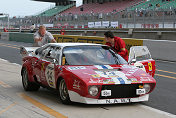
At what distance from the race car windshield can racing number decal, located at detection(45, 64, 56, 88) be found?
1.27 ft

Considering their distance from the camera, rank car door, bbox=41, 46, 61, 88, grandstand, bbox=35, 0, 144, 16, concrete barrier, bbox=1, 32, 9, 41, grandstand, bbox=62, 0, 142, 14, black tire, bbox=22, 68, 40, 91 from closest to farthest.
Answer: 1. car door, bbox=41, 46, 61, 88
2. black tire, bbox=22, 68, 40, 91
3. concrete barrier, bbox=1, 32, 9, 41
4. grandstand, bbox=35, 0, 144, 16
5. grandstand, bbox=62, 0, 142, 14

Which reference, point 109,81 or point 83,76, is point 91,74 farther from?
point 109,81

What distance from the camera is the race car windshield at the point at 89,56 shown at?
7.99 m

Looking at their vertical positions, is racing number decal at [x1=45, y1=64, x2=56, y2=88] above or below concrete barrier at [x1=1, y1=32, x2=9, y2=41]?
above

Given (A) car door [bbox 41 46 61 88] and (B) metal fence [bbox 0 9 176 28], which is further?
(B) metal fence [bbox 0 9 176 28]

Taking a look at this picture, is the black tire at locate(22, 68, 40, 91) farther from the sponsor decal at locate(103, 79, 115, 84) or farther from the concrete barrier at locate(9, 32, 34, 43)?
the concrete barrier at locate(9, 32, 34, 43)

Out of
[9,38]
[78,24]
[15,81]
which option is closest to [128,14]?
[78,24]

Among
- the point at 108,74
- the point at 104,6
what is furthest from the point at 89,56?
the point at 104,6

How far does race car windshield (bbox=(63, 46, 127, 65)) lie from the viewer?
7988mm

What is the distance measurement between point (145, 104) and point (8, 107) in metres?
2.72

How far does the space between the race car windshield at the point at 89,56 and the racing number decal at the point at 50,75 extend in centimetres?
39

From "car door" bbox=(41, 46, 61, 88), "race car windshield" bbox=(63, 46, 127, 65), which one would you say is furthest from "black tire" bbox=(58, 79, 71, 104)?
"race car windshield" bbox=(63, 46, 127, 65)

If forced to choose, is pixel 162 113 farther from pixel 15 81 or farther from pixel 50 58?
pixel 15 81

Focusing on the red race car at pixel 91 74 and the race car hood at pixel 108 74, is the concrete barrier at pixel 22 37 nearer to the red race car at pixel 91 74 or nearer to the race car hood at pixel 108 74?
the red race car at pixel 91 74
